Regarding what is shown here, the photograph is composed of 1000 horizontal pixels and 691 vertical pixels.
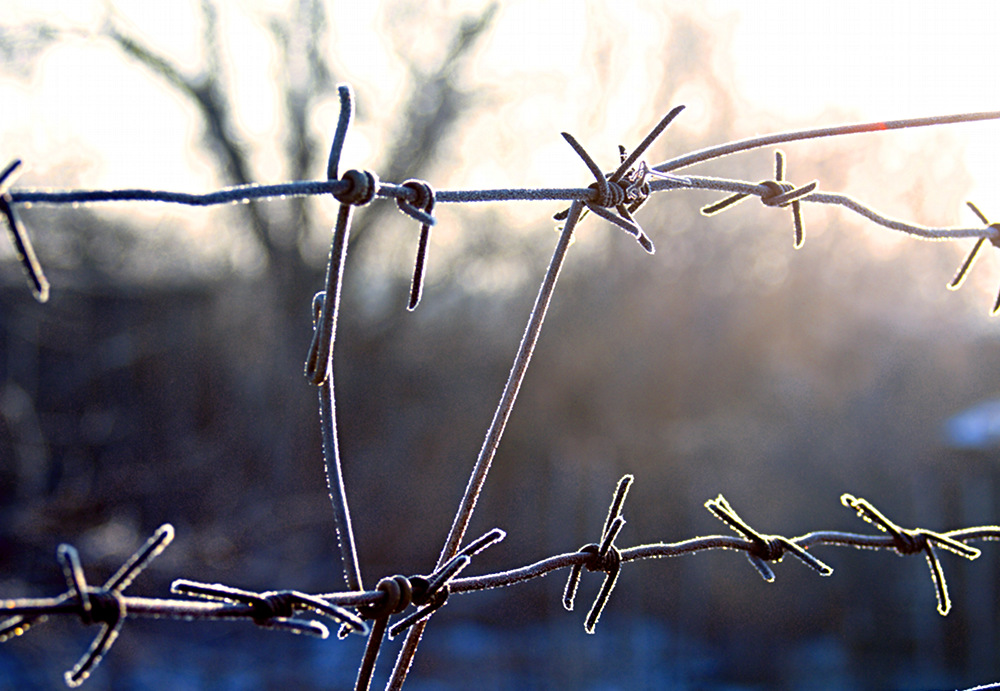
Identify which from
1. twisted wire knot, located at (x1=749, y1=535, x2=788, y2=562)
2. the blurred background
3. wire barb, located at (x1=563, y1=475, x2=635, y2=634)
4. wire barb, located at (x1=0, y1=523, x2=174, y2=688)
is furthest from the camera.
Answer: the blurred background

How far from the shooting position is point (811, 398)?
8547 millimetres

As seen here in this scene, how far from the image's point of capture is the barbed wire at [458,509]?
429 mm

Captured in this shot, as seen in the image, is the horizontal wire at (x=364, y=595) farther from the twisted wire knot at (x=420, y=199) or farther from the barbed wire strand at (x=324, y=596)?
the twisted wire knot at (x=420, y=199)

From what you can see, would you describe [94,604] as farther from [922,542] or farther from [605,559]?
[922,542]

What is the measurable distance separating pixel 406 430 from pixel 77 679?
27.7ft

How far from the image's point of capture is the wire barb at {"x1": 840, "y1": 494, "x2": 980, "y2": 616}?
742 millimetres

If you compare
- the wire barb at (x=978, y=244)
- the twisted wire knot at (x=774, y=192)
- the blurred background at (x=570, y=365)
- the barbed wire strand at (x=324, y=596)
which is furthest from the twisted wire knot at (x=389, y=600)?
the blurred background at (x=570, y=365)

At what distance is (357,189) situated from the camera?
1.78ft

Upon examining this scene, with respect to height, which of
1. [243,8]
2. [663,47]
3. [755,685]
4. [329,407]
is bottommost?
[329,407]

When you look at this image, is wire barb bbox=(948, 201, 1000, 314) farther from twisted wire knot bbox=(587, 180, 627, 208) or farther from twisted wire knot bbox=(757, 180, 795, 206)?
twisted wire knot bbox=(587, 180, 627, 208)

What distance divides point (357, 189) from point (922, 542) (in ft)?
2.03

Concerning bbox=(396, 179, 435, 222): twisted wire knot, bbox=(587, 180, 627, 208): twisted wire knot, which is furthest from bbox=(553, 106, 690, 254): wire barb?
bbox=(396, 179, 435, 222): twisted wire knot

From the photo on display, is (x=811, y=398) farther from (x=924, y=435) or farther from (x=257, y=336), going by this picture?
(x=257, y=336)

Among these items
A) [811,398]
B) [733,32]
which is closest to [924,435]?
[811,398]
